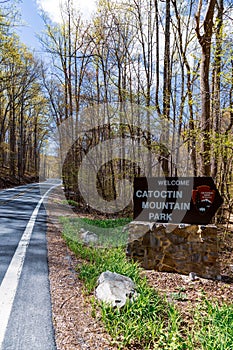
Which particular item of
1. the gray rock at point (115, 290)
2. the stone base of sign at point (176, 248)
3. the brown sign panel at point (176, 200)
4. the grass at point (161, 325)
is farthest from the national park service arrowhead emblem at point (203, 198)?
the gray rock at point (115, 290)

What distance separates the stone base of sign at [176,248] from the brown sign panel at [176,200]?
0.15 meters

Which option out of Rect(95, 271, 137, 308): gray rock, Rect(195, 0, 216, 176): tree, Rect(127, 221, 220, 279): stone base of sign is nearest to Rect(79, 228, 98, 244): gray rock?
Rect(127, 221, 220, 279): stone base of sign

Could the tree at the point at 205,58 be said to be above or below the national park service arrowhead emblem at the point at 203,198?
above

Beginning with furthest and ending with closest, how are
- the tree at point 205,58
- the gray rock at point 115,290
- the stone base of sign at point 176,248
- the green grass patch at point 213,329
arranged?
1. the tree at point 205,58
2. the stone base of sign at point 176,248
3. the gray rock at point 115,290
4. the green grass patch at point 213,329

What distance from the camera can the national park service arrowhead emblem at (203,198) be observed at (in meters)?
4.03

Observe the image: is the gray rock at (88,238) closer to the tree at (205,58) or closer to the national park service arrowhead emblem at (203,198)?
the national park service arrowhead emblem at (203,198)

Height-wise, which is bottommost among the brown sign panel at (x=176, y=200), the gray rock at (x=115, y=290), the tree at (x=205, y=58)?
the gray rock at (x=115, y=290)

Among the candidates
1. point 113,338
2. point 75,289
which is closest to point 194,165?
point 75,289

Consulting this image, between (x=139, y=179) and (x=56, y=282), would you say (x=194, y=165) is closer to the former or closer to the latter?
(x=139, y=179)

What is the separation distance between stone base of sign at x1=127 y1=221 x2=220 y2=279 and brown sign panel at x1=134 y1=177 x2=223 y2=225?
147 millimetres

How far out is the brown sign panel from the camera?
A: 4.04 meters

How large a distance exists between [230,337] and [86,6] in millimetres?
13582

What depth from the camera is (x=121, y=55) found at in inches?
431

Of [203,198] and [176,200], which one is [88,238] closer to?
[176,200]
